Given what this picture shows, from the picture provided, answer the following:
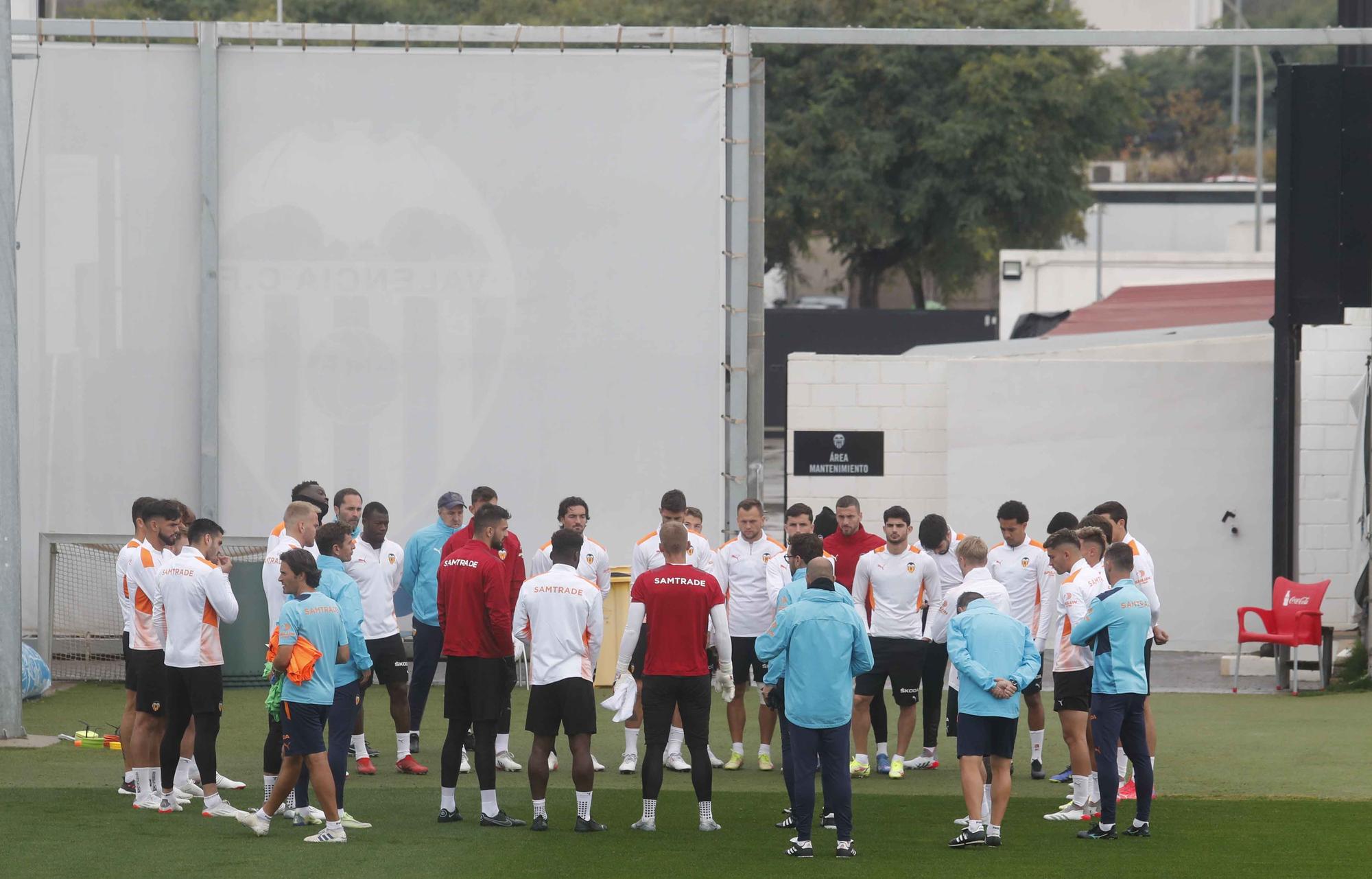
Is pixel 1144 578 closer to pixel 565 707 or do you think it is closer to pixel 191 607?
pixel 565 707

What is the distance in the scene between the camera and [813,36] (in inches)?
561

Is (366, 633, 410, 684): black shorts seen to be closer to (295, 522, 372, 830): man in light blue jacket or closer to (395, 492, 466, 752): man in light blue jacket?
(395, 492, 466, 752): man in light blue jacket

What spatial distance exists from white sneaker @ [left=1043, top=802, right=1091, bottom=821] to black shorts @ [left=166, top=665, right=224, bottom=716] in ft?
15.8

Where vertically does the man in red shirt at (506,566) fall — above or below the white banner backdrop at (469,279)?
below

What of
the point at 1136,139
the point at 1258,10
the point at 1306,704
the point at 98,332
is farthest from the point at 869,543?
the point at 1258,10

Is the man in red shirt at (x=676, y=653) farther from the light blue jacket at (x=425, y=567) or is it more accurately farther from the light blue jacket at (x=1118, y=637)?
the light blue jacket at (x=425, y=567)

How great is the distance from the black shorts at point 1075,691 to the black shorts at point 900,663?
140 cm

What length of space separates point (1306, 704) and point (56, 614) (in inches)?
428

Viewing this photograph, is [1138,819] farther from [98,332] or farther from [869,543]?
[98,332]

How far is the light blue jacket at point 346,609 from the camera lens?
9.09 meters

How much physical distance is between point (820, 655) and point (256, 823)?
10.4 feet

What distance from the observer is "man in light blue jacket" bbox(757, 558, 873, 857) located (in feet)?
28.8

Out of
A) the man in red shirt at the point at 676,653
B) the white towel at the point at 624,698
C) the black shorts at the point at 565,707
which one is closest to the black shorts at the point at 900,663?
the white towel at the point at 624,698

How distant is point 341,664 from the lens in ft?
29.6
